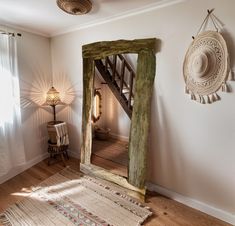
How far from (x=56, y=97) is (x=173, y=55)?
1.92 meters

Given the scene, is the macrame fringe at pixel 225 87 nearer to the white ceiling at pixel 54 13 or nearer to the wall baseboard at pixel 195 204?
the white ceiling at pixel 54 13

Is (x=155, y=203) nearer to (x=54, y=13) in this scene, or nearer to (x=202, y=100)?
(x=202, y=100)

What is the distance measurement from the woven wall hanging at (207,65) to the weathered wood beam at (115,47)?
0.46 meters

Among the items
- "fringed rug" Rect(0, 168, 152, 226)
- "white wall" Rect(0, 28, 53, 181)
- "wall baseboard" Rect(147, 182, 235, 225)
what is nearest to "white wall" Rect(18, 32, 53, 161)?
"white wall" Rect(0, 28, 53, 181)

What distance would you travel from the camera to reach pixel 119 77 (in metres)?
2.30

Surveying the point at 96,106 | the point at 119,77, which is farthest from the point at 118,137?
the point at 119,77

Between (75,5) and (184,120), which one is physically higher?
(75,5)

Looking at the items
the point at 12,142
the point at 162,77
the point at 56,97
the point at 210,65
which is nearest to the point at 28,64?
the point at 56,97

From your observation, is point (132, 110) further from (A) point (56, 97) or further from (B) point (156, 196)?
(A) point (56, 97)

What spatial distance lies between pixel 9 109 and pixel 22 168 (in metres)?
0.99

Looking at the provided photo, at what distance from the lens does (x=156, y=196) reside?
216 cm

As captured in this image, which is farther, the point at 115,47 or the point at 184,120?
the point at 115,47

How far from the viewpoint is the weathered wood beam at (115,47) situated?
1960mm

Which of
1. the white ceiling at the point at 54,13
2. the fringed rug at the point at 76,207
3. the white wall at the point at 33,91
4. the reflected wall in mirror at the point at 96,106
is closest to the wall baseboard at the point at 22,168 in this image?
the white wall at the point at 33,91
